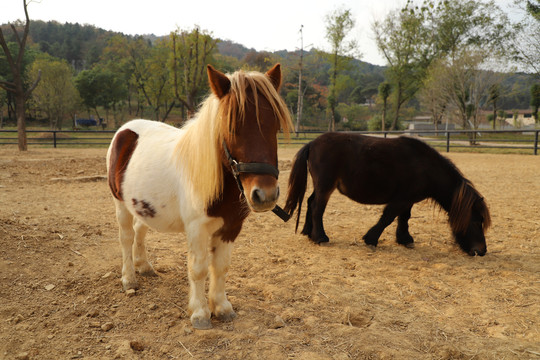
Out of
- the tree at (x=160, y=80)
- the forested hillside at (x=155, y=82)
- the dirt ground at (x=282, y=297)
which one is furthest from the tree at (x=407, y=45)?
the dirt ground at (x=282, y=297)

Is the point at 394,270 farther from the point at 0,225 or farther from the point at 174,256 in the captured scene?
the point at 0,225

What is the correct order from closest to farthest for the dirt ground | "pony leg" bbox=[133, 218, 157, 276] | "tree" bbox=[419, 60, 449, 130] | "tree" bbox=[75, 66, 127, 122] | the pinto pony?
the pinto pony < the dirt ground < "pony leg" bbox=[133, 218, 157, 276] < "tree" bbox=[419, 60, 449, 130] < "tree" bbox=[75, 66, 127, 122]

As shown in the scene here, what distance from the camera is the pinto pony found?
79.3 inches

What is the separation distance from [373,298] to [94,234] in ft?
12.2

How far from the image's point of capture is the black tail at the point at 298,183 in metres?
4.84

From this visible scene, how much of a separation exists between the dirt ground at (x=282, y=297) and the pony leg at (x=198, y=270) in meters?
0.11

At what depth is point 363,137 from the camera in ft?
15.7

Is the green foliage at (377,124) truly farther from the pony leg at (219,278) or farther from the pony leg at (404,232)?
the pony leg at (219,278)

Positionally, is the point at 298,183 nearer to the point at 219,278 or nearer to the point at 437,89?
the point at 219,278

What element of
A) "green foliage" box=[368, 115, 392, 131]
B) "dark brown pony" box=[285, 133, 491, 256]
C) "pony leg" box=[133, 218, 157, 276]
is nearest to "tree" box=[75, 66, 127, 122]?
"green foliage" box=[368, 115, 392, 131]

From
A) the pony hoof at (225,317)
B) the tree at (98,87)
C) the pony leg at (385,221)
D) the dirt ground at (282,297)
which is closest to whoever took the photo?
the dirt ground at (282,297)

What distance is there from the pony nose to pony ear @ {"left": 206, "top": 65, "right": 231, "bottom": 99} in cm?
69

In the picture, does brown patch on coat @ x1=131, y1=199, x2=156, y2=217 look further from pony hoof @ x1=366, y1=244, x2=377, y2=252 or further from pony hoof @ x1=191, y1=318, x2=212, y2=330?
pony hoof @ x1=366, y1=244, x2=377, y2=252

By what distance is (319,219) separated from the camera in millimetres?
4715
